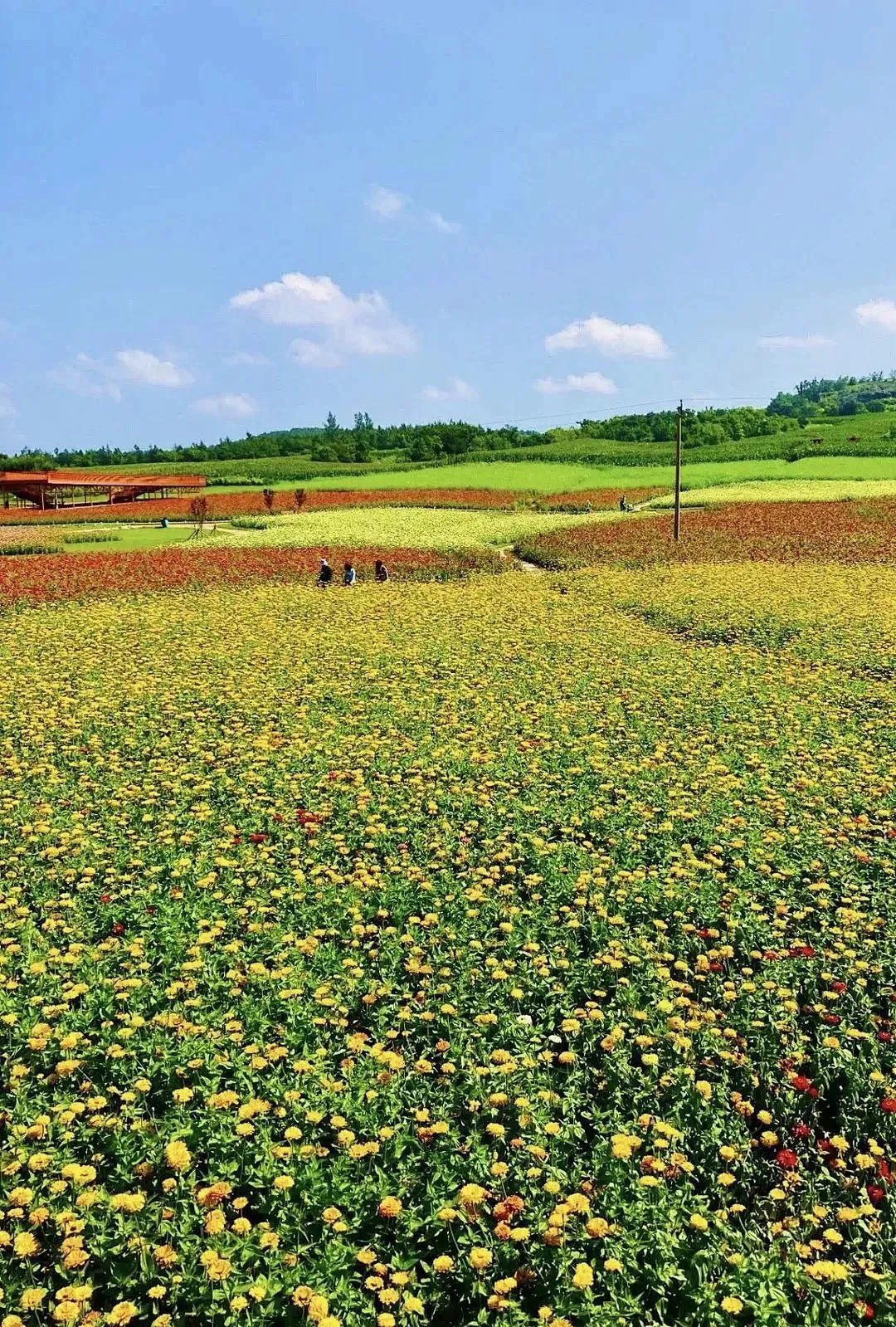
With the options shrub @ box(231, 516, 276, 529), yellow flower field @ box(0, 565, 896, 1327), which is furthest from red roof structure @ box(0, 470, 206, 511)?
yellow flower field @ box(0, 565, 896, 1327)

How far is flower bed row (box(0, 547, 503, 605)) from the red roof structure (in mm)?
38230

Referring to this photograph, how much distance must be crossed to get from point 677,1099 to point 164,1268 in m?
2.64

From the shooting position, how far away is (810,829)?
8055 mm

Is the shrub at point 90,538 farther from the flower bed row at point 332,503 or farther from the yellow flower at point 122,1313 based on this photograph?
the yellow flower at point 122,1313

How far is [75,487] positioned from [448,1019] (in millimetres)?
79096

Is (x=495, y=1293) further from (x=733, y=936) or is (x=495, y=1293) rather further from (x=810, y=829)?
(x=810, y=829)

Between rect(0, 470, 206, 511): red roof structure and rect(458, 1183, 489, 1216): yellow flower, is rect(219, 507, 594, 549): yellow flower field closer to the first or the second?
rect(0, 470, 206, 511): red roof structure

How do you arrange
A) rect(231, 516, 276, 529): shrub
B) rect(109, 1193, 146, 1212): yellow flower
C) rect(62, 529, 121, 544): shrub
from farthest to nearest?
rect(231, 516, 276, 529): shrub
rect(62, 529, 121, 544): shrub
rect(109, 1193, 146, 1212): yellow flower

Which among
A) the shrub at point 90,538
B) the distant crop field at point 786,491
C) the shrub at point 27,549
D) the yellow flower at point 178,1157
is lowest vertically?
the yellow flower at point 178,1157

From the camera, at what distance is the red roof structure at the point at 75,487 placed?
66812 mm

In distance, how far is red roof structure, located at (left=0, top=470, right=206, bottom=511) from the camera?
66.8m

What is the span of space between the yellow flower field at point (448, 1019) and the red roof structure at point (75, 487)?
62219 millimetres

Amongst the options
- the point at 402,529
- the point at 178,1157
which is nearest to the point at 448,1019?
the point at 178,1157

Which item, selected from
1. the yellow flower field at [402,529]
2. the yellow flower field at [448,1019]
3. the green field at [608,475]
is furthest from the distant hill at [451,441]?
the yellow flower field at [448,1019]
